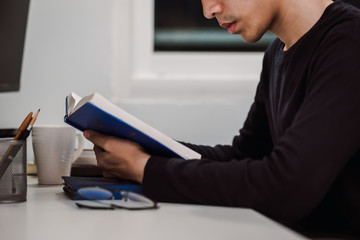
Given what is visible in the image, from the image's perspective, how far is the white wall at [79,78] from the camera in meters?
1.88

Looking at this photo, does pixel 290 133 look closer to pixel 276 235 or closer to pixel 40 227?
pixel 276 235

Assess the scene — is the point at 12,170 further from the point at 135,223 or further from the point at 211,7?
the point at 211,7

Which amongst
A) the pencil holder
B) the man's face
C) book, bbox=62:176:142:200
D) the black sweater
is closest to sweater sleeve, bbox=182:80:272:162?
the man's face

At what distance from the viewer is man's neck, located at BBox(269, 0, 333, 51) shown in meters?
1.11

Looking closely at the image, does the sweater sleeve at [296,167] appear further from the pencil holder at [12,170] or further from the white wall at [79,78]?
the white wall at [79,78]

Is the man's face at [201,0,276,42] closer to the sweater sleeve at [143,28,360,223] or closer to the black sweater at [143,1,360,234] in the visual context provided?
the black sweater at [143,1,360,234]

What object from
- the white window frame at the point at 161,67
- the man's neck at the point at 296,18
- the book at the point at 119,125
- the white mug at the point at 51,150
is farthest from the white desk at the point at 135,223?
the white window frame at the point at 161,67

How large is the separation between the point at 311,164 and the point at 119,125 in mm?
329

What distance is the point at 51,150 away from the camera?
3.93 feet

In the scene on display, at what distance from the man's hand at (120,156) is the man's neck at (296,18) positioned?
46cm

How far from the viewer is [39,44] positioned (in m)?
1.88

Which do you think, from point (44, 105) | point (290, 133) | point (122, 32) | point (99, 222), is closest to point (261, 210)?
point (290, 133)

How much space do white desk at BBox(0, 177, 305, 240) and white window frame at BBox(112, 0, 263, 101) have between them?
3.89 feet

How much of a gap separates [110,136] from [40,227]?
305 millimetres
